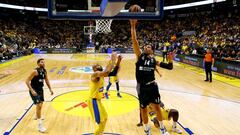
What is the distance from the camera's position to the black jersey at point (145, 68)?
18.1 feet

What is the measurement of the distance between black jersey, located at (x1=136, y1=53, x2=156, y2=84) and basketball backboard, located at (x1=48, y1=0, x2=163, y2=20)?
104 cm

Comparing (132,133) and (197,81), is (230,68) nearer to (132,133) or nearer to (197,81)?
(197,81)

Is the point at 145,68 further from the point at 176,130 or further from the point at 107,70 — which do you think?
the point at 176,130

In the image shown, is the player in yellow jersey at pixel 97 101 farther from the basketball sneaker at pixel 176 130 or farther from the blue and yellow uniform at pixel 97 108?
the basketball sneaker at pixel 176 130

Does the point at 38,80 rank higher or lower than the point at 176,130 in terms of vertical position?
higher

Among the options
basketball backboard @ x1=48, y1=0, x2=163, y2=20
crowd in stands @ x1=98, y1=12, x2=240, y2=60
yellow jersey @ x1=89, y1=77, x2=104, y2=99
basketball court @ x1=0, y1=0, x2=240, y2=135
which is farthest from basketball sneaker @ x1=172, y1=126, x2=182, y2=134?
crowd in stands @ x1=98, y1=12, x2=240, y2=60

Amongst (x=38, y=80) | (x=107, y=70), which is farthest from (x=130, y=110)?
(x=107, y=70)

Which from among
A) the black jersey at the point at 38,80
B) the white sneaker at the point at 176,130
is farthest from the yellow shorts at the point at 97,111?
the white sneaker at the point at 176,130

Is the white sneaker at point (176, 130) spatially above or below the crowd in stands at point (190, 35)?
below

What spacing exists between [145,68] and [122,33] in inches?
1596

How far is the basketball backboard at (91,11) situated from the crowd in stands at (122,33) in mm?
20520

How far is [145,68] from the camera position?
5520 millimetres

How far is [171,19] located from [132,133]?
41655 millimetres

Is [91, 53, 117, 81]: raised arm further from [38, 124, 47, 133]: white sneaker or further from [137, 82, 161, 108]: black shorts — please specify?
[38, 124, 47, 133]: white sneaker
